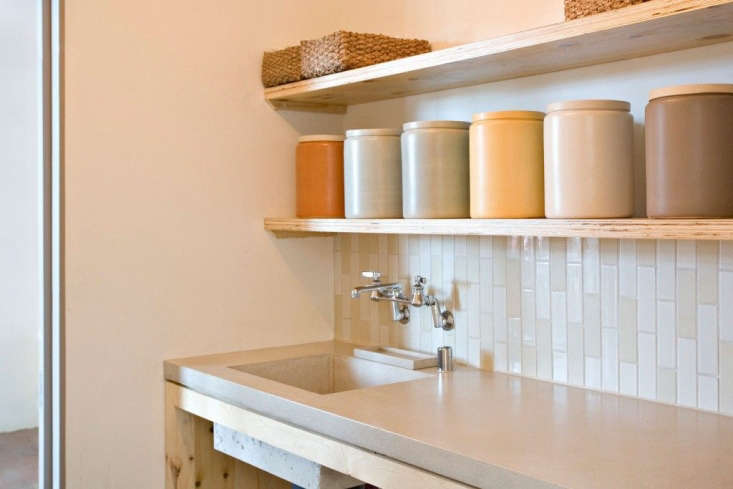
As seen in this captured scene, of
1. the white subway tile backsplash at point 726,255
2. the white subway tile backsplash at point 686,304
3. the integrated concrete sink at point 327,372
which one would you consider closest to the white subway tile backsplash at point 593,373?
the white subway tile backsplash at point 686,304

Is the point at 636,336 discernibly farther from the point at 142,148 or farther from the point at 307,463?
the point at 142,148

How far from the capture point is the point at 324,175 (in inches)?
94.7

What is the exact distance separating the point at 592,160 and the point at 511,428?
0.54 m

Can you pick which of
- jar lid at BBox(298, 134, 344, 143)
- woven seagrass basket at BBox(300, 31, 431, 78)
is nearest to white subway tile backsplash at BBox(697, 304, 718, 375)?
woven seagrass basket at BBox(300, 31, 431, 78)

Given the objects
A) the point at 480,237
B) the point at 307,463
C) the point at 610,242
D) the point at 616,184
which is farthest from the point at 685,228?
the point at 307,463

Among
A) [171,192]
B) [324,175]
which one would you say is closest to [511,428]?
[324,175]

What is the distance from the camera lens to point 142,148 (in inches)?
88.7

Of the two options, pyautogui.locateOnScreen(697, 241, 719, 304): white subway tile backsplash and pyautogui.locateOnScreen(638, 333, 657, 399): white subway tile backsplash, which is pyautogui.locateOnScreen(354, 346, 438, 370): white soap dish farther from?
pyautogui.locateOnScreen(697, 241, 719, 304): white subway tile backsplash

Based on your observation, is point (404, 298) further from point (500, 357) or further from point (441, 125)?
point (441, 125)

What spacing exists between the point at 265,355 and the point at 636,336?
3.47 ft

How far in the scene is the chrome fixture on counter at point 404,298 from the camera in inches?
88.0

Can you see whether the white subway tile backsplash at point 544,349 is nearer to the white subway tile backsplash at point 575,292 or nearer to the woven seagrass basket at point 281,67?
the white subway tile backsplash at point 575,292

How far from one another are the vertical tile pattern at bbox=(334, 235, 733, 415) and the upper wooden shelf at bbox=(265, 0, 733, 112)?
41 cm

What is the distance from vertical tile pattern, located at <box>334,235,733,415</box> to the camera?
1704mm
